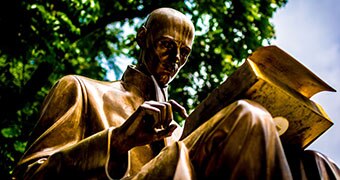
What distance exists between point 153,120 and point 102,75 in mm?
7219

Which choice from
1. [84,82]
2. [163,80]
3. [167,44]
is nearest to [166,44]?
[167,44]

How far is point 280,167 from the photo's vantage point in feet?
8.66

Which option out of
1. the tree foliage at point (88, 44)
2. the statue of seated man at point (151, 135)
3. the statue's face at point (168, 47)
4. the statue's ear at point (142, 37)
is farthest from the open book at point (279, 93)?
the tree foliage at point (88, 44)

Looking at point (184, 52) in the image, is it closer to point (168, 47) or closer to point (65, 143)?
point (168, 47)

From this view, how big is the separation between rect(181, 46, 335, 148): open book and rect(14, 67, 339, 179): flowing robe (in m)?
0.12

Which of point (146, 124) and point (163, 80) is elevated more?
point (163, 80)

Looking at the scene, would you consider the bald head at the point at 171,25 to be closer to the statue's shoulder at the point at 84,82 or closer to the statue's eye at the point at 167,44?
the statue's eye at the point at 167,44

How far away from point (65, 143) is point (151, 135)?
1.48 ft

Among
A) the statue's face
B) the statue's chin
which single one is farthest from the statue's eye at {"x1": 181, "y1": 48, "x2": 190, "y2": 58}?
the statue's chin

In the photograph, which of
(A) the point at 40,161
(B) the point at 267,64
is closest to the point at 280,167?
(B) the point at 267,64

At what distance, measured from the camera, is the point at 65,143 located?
11.2 feet

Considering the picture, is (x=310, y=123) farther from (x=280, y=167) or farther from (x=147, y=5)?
(x=147, y=5)

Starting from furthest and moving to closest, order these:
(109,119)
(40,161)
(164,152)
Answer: (109,119) → (40,161) → (164,152)

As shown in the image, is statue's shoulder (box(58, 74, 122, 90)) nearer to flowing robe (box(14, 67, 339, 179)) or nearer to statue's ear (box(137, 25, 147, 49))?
flowing robe (box(14, 67, 339, 179))
